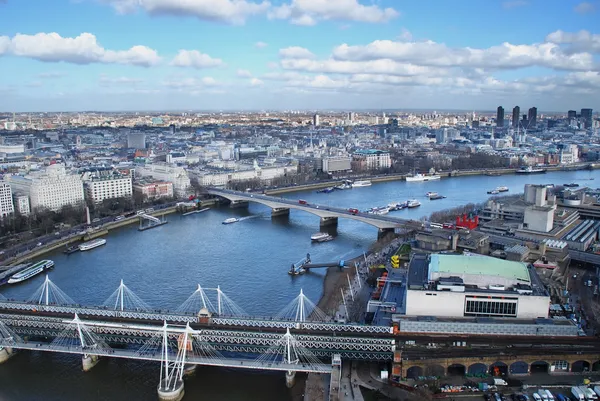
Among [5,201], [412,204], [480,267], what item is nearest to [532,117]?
[412,204]

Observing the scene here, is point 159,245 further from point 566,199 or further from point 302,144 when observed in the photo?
point 302,144

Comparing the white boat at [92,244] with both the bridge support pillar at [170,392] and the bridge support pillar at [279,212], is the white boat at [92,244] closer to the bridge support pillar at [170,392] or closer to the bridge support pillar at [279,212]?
the bridge support pillar at [279,212]

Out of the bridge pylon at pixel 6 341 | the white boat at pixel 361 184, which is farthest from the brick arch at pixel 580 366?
the white boat at pixel 361 184

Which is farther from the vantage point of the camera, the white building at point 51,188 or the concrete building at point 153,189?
the concrete building at point 153,189

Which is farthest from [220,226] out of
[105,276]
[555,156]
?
[555,156]

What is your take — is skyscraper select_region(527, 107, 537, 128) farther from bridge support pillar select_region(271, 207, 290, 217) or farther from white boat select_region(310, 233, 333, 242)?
white boat select_region(310, 233, 333, 242)

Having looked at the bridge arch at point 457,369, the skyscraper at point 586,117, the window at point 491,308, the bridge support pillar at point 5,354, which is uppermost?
the skyscraper at point 586,117
